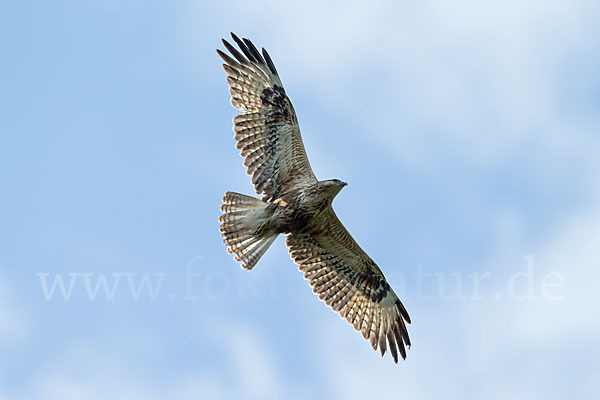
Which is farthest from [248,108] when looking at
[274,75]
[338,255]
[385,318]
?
[385,318]

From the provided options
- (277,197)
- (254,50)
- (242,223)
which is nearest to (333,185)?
(277,197)

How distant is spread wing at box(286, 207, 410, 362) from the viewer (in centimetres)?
1335

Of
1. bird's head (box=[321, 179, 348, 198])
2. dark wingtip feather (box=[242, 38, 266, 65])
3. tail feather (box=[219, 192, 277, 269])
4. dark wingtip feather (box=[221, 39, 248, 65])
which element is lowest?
tail feather (box=[219, 192, 277, 269])

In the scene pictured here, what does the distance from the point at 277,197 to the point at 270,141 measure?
0.81m

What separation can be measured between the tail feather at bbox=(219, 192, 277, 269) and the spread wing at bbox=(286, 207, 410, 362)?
2.94 ft

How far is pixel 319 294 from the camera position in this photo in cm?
1356

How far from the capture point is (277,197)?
41.5 feet

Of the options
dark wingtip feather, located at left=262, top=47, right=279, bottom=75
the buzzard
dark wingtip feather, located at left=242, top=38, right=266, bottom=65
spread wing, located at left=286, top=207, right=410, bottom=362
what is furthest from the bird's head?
dark wingtip feather, located at left=242, top=38, right=266, bottom=65

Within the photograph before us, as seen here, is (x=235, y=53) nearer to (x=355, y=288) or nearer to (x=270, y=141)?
(x=270, y=141)

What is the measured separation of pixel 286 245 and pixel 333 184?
5.59ft

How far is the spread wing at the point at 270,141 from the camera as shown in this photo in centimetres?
1266

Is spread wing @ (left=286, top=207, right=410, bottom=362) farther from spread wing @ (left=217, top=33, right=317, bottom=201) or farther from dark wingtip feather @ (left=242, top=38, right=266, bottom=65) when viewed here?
dark wingtip feather @ (left=242, top=38, right=266, bottom=65)

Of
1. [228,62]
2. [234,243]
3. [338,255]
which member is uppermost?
[228,62]

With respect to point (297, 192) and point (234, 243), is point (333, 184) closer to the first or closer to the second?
point (297, 192)
